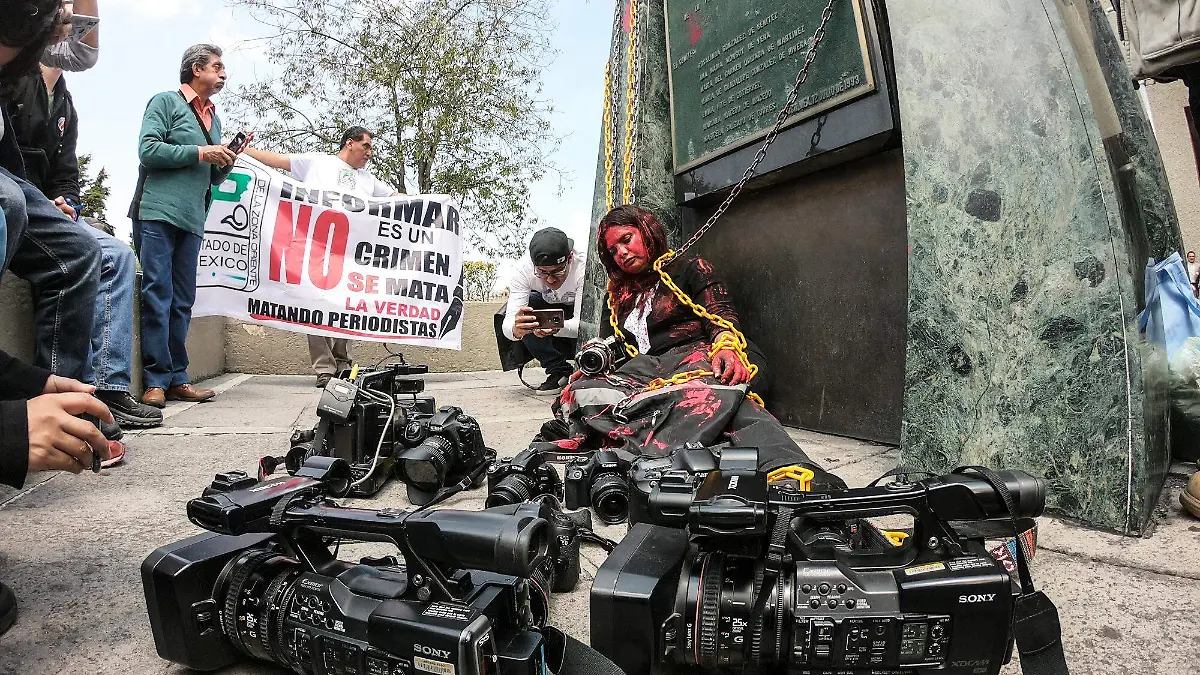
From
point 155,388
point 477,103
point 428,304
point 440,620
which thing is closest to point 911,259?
point 440,620

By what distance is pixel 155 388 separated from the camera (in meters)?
3.85

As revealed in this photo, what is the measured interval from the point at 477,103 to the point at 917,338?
985 cm

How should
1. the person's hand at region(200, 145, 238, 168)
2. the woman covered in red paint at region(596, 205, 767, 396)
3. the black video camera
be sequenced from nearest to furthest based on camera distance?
the black video camera < the woman covered in red paint at region(596, 205, 767, 396) < the person's hand at region(200, 145, 238, 168)

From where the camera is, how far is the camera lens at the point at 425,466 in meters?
2.23

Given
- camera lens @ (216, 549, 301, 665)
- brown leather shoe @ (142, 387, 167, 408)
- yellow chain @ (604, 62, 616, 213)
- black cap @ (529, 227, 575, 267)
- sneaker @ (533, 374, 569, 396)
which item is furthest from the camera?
sneaker @ (533, 374, 569, 396)

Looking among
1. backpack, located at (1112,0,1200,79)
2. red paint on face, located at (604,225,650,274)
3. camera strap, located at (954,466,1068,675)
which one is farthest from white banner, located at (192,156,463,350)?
camera strap, located at (954,466,1068,675)

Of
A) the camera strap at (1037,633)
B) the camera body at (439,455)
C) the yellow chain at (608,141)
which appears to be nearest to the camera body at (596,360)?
the camera body at (439,455)

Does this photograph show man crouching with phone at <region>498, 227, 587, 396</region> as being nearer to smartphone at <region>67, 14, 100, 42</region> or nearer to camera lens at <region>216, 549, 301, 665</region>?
smartphone at <region>67, 14, 100, 42</region>

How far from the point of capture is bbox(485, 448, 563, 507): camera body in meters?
1.81

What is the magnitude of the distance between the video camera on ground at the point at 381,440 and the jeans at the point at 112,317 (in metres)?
1.09

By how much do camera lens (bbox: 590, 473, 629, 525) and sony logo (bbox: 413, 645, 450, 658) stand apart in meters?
1.09

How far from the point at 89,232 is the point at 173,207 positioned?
128cm

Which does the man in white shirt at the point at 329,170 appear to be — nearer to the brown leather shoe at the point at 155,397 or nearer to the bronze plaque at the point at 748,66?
the brown leather shoe at the point at 155,397

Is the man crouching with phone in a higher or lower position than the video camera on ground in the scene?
higher
